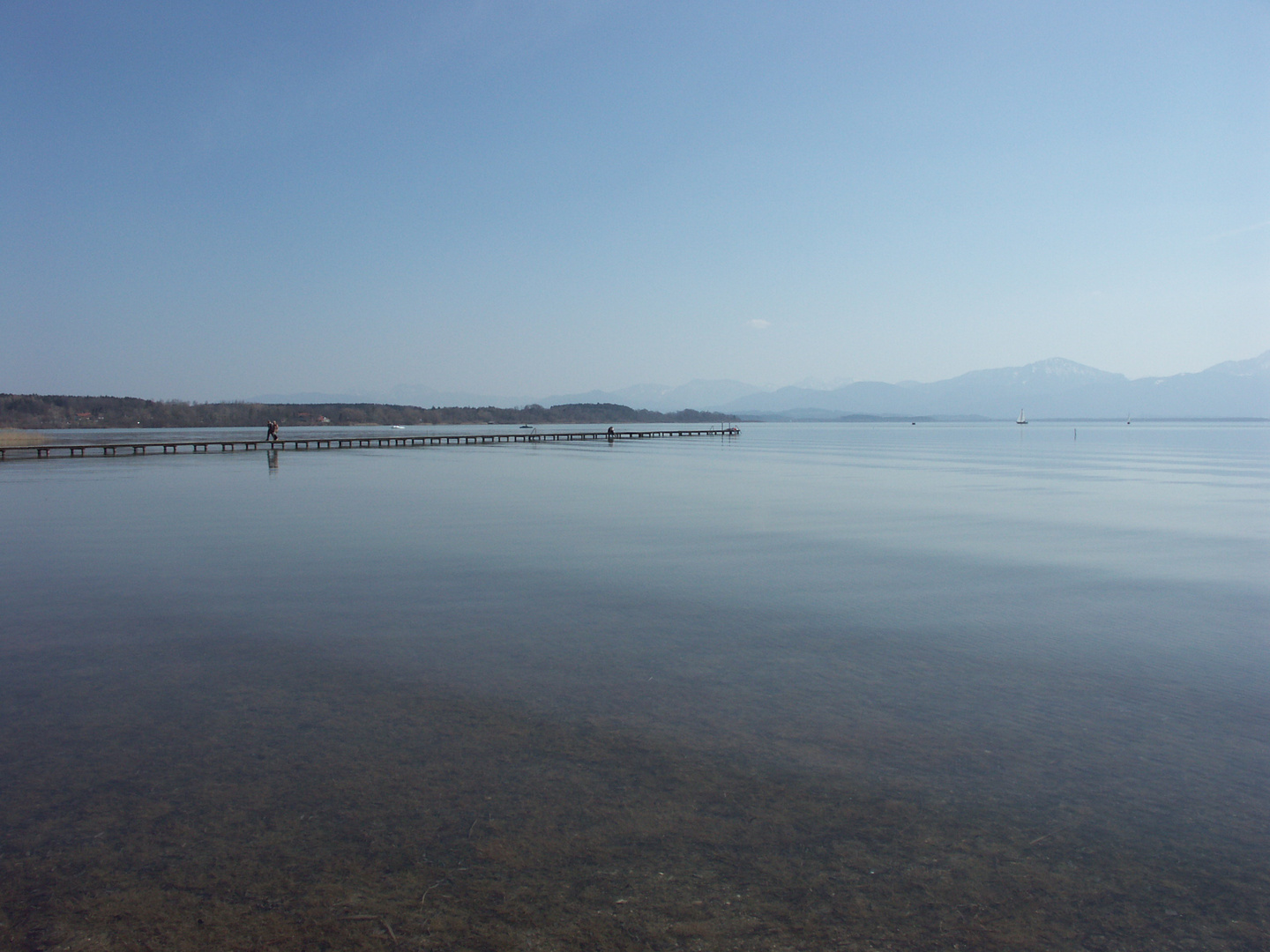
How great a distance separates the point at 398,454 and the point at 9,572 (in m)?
41.2

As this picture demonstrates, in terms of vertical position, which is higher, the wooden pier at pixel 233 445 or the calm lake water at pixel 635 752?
the wooden pier at pixel 233 445

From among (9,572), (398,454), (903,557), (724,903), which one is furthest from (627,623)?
(398,454)

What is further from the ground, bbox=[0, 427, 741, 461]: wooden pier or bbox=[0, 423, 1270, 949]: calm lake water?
bbox=[0, 427, 741, 461]: wooden pier

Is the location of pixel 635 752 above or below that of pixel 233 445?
below

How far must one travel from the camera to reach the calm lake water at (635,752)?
12.6ft

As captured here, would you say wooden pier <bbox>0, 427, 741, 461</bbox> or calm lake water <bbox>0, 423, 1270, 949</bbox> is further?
wooden pier <bbox>0, 427, 741, 461</bbox>

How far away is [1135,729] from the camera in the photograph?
5.93m

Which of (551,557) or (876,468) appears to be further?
(876,468)

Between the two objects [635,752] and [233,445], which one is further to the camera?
[233,445]

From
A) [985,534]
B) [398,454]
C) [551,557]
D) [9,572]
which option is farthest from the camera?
[398,454]

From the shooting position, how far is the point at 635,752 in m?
5.54

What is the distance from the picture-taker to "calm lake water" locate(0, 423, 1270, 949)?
384cm

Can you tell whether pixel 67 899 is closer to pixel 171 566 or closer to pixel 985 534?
pixel 171 566

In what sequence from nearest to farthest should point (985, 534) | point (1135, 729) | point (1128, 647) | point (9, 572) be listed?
point (1135, 729) < point (1128, 647) < point (9, 572) < point (985, 534)
